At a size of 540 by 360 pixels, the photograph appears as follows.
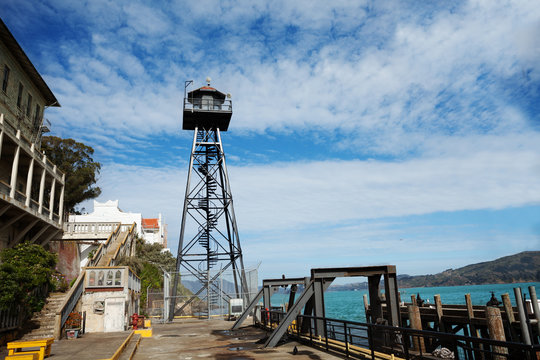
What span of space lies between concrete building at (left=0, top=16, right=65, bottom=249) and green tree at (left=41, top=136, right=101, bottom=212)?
11156 millimetres

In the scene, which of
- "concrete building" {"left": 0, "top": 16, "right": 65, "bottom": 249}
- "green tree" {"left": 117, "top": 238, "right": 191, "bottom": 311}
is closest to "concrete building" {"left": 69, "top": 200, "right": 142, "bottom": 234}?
"green tree" {"left": 117, "top": 238, "right": 191, "bottom": 311}

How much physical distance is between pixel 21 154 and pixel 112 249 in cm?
1194

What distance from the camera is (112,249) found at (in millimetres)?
33625

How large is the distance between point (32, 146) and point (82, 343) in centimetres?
1404

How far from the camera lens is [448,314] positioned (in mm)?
22203

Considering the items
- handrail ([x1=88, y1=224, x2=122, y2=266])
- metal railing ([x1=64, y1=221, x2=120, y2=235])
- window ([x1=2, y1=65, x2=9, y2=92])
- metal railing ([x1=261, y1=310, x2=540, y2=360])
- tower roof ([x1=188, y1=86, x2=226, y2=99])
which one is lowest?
metal railing ([x1=261, y1=310, x2=540, y2=360])

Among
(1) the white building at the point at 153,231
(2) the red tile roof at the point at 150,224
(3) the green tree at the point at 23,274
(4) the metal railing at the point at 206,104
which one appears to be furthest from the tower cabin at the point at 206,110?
(2) the red tile roof at the point at 150,224

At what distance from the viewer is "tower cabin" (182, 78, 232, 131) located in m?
35.9

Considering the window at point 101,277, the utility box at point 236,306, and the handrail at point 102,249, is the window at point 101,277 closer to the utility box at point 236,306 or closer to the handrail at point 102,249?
the handrail at point 102,249

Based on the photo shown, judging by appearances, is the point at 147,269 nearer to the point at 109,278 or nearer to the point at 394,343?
the point at 109,278

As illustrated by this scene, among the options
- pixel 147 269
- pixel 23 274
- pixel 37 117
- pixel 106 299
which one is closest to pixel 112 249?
pixel 147 269

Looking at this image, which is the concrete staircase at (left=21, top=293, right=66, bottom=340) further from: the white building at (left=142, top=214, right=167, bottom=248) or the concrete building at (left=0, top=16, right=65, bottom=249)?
the white building at (left=142, top=214, right=167, bottom=248)

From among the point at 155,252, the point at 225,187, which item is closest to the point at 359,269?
the point at 225,187

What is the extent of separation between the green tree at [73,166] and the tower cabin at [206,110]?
1527 cm
